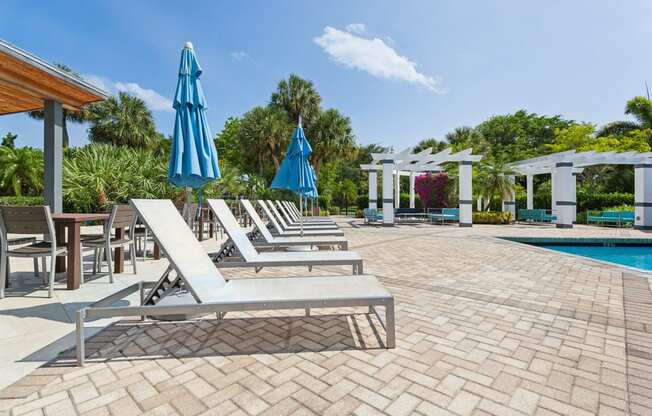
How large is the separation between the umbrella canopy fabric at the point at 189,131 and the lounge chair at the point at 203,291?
2.26 feet

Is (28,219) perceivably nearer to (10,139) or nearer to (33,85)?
(33,85)

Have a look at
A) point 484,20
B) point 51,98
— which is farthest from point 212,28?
point 484,20

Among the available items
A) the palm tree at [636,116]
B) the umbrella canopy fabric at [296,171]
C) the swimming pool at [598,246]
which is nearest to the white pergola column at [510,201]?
the swimming pool at [598,246]

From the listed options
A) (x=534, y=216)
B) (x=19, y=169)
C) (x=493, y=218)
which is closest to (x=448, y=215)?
(x=493, y=218)

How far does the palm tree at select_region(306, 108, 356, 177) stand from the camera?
24.0 metres

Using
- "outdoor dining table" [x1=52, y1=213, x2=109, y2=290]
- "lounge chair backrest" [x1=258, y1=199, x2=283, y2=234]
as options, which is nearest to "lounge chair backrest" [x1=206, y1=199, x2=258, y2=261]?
"outdoor dining table" [x1=52, y1=213, x2=109, y2=290]

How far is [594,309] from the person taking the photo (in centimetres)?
343

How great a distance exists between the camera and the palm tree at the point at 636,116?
24031 millimetres

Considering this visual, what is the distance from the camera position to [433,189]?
23.0 metres

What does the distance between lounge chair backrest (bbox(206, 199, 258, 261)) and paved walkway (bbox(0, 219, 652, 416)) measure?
83 centimetres

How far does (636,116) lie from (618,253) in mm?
22276

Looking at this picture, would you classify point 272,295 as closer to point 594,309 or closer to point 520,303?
point 520,303

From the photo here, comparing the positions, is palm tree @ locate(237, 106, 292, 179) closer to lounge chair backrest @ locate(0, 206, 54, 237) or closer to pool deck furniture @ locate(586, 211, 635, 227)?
pool deck furniture @ locate(586, 211, 635, 227)

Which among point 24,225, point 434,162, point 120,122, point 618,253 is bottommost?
point 618,253
